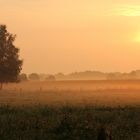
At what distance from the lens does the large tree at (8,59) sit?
8756cm

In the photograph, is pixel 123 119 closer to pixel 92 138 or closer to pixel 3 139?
pixel 92 138

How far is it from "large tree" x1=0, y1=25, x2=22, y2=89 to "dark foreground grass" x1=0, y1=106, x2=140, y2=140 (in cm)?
6201

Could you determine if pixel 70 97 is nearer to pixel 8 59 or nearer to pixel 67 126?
pixel 8 59

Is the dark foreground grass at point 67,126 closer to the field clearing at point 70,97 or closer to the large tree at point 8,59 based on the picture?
the field clearing at point 70,97

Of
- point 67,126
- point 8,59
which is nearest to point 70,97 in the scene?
point 8,59

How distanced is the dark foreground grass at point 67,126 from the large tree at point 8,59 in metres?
62.0

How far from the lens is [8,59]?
8919cm

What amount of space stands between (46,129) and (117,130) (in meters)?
3.14

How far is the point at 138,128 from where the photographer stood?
21328mm

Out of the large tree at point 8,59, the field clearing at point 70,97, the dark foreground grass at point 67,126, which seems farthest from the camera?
the large tree at point 8,59

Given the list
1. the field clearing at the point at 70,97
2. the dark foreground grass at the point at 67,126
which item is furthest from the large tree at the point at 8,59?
the dark foreground grass at the point at 67,126

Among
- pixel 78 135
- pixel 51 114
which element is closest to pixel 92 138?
pixel 78 135

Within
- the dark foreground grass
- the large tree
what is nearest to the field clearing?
the large tree

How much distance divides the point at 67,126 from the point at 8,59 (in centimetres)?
6992
